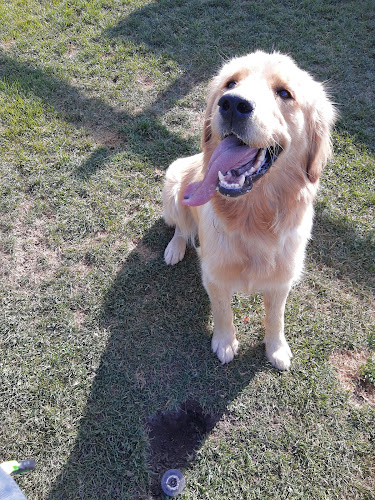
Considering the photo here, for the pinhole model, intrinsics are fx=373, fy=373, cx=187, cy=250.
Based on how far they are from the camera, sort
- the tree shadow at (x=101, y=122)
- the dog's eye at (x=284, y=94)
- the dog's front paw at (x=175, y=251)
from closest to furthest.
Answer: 1. the dog's eye at (x=284, y=94)
2. the dog's front paw at (x=175, y=251)
3. the tree shadow at (x=101, y=122)

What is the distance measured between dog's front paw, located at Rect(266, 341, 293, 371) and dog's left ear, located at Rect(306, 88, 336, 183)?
4.39 feet

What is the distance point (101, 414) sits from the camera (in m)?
2.73

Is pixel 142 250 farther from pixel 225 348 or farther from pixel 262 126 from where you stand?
pixel 262 126

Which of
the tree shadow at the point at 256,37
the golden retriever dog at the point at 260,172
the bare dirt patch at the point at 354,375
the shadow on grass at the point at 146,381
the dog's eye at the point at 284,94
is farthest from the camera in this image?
the tree shadow at the point at 256,37

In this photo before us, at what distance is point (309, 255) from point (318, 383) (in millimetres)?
→ 1200

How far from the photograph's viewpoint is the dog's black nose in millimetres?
1838

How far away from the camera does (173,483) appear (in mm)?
2396

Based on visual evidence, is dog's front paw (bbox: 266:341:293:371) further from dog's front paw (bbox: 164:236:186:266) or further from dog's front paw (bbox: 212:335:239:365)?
dog's front paw (bbox: 164:236:186:266)

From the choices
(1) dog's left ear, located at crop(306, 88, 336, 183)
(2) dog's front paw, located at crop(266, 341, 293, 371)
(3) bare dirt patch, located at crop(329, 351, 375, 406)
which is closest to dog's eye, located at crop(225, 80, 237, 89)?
(1) dog's left ear, located at crop(306, 88, 336, 183)

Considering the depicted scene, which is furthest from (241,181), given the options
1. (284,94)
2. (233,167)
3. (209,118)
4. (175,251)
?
(175,251)

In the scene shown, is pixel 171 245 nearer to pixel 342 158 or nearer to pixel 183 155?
pixel 183 155

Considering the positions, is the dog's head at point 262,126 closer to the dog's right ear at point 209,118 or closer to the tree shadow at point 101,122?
the dog's right ear at point 209,118

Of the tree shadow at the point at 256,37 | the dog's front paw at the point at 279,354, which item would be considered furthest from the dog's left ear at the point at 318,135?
the tree shadow at the point at 256,37

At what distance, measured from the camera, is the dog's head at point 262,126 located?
6.19ft
